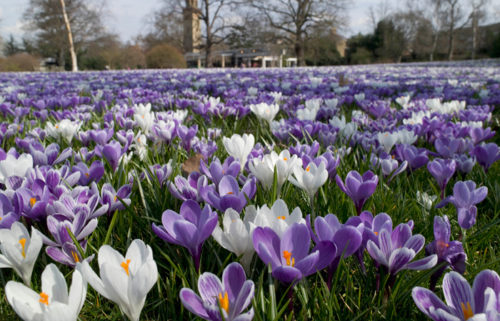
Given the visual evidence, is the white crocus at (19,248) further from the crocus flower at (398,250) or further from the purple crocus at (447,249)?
the purple crocus at (447,249)

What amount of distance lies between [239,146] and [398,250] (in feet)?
3.09

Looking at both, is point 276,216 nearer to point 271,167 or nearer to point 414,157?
point 271,167

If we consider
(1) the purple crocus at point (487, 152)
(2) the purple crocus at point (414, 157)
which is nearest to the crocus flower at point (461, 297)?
(2) the purple crocus at point (414, 157)

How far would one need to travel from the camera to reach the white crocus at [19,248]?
87cm

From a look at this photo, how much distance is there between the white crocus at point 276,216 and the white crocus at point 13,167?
967 mm

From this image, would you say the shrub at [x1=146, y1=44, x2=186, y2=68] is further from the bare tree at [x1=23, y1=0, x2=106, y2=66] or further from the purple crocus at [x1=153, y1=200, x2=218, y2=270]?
the purple crocus at [x1=153, y1=200, x2=218, y2=270]

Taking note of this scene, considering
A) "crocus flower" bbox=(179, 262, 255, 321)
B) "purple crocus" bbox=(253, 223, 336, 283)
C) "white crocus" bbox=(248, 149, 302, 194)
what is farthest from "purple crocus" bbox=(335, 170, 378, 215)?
"crocus flower" bbox=(179, 262, 255, 321)

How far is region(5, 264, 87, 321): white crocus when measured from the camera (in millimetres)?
647

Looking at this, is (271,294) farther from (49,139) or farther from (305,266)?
(49,139)

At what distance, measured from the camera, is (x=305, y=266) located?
798mm

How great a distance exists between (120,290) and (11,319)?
410mm

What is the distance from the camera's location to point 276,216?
1016 millimetres

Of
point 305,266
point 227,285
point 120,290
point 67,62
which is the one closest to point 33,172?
point 120,290

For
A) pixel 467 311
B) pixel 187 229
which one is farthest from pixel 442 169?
pixel 187 229
